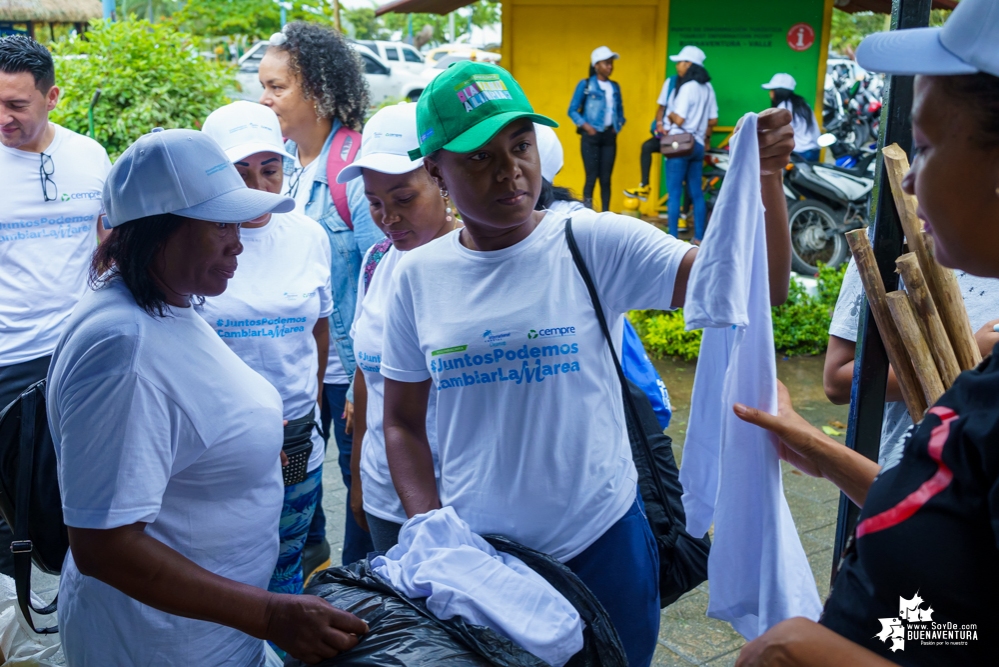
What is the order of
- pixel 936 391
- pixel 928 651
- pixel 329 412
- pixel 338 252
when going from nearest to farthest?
1. pixel 928 651
2. pixel 936 391
3. pixel 338 252
4. pixel 329 412

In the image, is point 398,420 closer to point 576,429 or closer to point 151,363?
point 576,429

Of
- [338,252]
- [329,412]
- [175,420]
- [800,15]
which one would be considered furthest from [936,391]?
[800,15]

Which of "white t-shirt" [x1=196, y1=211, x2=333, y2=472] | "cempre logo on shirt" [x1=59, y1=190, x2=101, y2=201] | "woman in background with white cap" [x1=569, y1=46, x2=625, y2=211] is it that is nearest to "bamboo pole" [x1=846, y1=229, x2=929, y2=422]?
"white t-shirt" [x1=196, y1=211, x2=333, y2=472]

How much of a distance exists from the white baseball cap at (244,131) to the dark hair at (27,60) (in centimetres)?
127

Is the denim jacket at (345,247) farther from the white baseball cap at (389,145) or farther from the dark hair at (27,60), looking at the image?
the dark hair at (27,60)

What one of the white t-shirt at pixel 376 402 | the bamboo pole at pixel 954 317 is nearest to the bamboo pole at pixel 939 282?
the bamboo pole at pixel 954 317

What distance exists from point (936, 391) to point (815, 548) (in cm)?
269

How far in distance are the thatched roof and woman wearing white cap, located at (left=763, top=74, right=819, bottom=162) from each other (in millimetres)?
9442

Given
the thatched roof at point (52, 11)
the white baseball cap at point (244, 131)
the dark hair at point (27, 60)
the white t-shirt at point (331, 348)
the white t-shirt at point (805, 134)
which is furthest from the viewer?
the thatched roof at point (52, 11)

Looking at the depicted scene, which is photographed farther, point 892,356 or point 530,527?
point 530,527

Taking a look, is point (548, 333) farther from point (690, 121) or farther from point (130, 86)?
point (690, 121)

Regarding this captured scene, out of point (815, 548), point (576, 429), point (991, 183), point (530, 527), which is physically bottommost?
point (815, 548)

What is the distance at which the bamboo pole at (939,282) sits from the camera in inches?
66.9

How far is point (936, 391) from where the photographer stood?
5.41 ft
